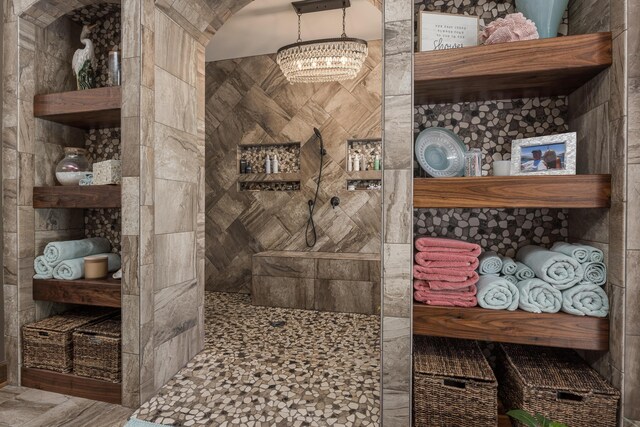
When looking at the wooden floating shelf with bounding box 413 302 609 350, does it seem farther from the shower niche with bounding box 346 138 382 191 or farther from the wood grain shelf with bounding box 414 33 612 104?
the shower niche with bounding box 346 138 382 191

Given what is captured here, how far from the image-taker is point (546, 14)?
1.82 m

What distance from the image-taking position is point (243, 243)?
4910mm

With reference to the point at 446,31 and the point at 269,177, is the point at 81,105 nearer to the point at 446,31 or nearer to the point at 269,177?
the point at 446,31

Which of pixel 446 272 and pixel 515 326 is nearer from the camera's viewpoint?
pixel 515 326

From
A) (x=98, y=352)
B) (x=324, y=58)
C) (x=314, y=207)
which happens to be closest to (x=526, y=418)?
(x=98, y=352)

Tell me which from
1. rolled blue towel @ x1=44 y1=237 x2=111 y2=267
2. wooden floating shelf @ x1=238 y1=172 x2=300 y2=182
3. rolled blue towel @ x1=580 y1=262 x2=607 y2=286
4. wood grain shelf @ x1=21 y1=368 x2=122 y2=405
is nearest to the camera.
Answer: rolled blue towel @ x1=580 y1=262 x2=607 y2=286

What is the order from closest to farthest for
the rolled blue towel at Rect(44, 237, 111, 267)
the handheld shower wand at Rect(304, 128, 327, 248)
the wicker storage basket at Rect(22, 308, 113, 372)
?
1. the wicker storage basket at Rect(22, 308, 113, 372)
2. the rolled blue towel at Rect(44, 237, 111, 267)
3. the handheld shower wand at Rect(304, 128, 327, 248)

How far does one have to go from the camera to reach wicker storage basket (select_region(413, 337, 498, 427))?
1.69 meters

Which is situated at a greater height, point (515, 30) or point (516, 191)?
point (515, 30)

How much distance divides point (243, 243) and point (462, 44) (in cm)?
373

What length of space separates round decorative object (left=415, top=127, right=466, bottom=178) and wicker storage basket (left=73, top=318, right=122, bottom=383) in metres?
2.13

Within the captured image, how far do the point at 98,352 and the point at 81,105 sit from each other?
5.26 ft

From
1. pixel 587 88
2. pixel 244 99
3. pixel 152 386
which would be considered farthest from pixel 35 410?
pixel 244 99

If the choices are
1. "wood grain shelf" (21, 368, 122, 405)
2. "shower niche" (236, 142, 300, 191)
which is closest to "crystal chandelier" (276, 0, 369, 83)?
"shower niche" (236, 142, 300, 191)
